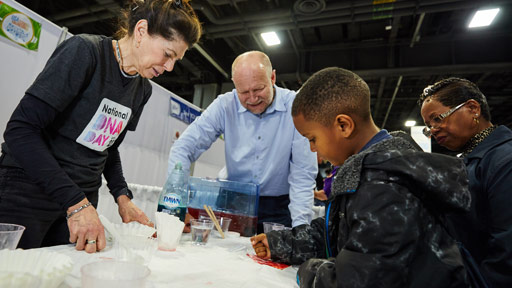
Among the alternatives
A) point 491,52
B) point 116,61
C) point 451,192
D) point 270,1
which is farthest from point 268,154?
point 491,52

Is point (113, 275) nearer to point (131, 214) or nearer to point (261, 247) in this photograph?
point (261, 247)

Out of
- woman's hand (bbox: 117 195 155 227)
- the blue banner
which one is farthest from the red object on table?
the blue banner

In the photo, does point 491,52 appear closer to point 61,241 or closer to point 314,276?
point 314,276

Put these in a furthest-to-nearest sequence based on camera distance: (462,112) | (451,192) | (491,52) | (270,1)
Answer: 1. (491,52)
2. (270,1)
3. (462,112)
4. (451,192)

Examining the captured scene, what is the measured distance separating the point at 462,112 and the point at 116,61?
1.75 metres

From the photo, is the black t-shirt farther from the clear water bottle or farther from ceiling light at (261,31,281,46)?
ceiling light at (261,31,281,46)

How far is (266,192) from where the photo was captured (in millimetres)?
1907

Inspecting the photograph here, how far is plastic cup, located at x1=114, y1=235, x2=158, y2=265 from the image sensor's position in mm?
734

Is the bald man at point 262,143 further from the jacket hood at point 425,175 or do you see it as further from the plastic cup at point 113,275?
the plastic cup at point 113,275

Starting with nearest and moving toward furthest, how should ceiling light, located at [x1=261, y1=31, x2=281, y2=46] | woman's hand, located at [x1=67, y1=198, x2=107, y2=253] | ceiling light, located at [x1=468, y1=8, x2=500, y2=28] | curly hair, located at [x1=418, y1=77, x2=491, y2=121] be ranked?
woman's hand, located at [x1=67, y1=198, x2=107, y2=253], curly hair, located at [x1=418, y1=77, x2=491, y2=121], ceiling light, located at [x1=468, y1=8, x2=500, y2=28], ceiling light, located at [x1=261, y1=31, x2=281, y2=46]

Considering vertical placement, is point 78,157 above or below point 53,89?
below

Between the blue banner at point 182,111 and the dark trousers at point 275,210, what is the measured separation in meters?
2.40

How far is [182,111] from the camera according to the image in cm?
406

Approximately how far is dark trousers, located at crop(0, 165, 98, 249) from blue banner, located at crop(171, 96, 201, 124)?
2856 mm
